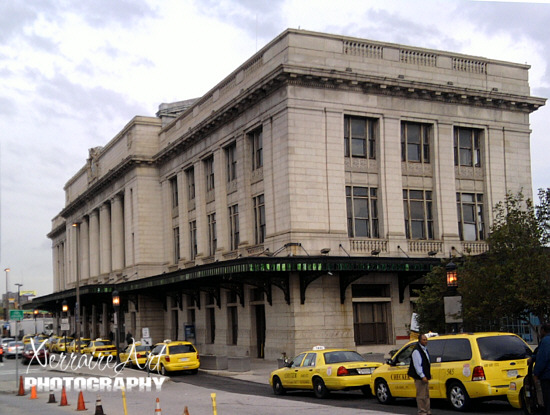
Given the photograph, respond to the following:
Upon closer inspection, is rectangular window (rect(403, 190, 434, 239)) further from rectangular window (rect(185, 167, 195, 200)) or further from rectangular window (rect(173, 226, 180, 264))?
rectangular window (rect(173, 226, 180, 264))

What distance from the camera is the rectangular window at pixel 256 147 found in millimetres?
43656

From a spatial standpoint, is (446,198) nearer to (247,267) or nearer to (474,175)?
(474,175)

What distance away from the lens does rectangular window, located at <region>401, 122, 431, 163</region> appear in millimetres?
43094

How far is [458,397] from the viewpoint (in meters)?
18.5

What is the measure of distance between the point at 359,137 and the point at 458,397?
24.7m

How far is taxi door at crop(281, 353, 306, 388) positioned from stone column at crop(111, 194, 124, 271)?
45.4 m

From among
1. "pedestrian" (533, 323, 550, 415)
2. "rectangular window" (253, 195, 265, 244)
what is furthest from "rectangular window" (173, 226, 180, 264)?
"pedestrian" (533, 323, 550, 415)

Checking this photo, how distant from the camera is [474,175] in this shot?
44625 millimetres

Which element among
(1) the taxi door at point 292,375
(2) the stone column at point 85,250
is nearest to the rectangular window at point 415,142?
(1) the taxi door at point 292,375

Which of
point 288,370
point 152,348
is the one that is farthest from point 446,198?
point 288,370

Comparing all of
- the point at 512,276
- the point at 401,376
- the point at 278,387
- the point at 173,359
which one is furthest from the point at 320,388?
the point at 173,359

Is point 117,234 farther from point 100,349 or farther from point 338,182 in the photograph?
point 338,182

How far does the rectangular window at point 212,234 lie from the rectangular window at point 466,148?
16697 mm

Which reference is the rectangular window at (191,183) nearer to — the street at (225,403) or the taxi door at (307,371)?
the street at (225,403)
